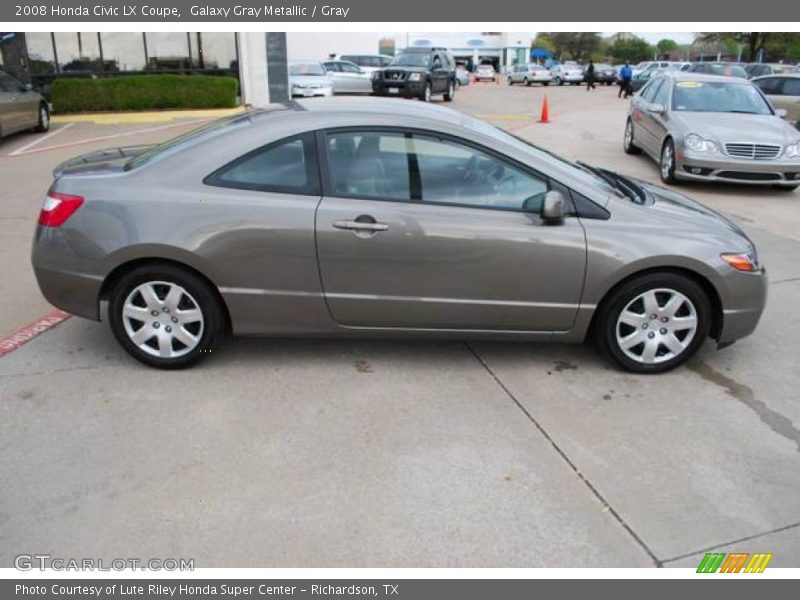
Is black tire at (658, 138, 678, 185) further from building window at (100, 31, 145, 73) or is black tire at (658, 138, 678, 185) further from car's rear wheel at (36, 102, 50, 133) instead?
building window at (100, 31, 145, 73)

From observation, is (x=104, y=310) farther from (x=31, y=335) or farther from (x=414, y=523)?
(x=414, y=523)

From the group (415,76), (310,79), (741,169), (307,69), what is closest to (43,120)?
(310,79)

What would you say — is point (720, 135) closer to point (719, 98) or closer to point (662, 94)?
point (719, 98)

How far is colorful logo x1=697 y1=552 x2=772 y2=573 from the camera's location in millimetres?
2699

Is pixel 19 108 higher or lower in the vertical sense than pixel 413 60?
lower

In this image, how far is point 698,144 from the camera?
9.28 m

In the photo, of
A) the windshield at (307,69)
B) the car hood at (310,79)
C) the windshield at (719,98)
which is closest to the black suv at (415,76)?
the windshield at (307,69)

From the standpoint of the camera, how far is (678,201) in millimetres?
4594

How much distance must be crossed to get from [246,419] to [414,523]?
47.1 inches

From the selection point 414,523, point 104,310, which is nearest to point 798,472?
point 414,523

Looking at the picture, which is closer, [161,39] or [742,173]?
[742,173]

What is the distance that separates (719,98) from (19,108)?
504 inches

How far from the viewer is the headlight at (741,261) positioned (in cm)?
404

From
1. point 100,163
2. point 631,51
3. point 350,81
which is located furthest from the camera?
point 631,51
